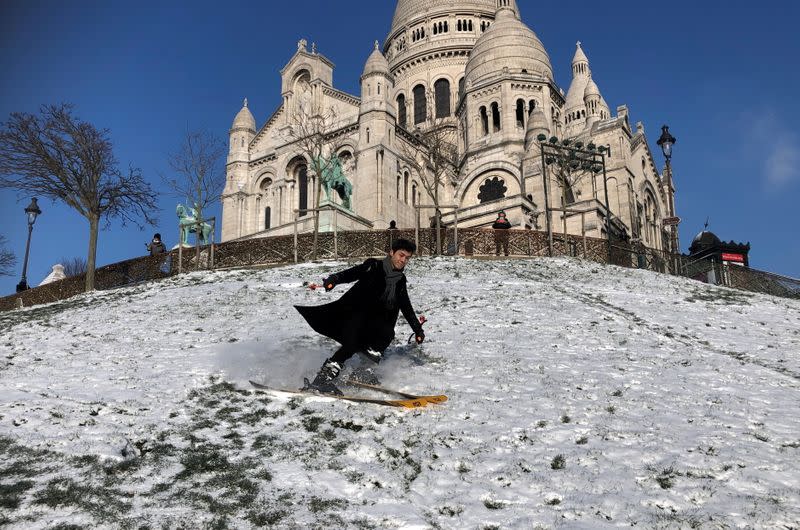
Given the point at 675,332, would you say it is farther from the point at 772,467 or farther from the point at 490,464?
the point at 490,464

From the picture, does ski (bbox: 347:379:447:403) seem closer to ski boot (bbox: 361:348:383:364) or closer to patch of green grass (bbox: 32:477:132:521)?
ski boot (bbox: 361:348:383:364)

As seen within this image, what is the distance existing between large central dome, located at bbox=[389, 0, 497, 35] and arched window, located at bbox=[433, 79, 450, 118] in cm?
866

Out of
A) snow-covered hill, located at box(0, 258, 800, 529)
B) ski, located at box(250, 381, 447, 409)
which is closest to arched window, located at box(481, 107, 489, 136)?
snow-covered hill, located at box(0, 258, 800, 529)

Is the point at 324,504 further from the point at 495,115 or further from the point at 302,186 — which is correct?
the point at 495,115

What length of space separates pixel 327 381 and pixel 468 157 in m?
38.1

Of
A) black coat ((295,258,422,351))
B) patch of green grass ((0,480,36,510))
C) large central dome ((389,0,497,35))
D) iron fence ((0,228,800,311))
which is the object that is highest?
large central dome ((389,0,497,35))

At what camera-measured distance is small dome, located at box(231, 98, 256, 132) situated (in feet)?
146

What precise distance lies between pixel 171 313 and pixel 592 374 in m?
8.60

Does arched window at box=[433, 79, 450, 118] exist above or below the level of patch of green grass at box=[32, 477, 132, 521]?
above

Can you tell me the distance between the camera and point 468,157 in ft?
143

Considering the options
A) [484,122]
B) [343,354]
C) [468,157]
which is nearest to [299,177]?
[468,157]

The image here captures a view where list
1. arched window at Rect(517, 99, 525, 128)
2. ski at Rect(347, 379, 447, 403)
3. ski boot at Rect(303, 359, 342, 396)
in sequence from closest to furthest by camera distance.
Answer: ski at Rect(347, 379, 447, 403), ski boot at Rect(303, 359, 342, 396), arched window at Rect(517, 99, 525, 128)

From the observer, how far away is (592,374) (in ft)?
26.1

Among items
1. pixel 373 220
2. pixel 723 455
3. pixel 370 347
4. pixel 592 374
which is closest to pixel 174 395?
pixel 370 347
